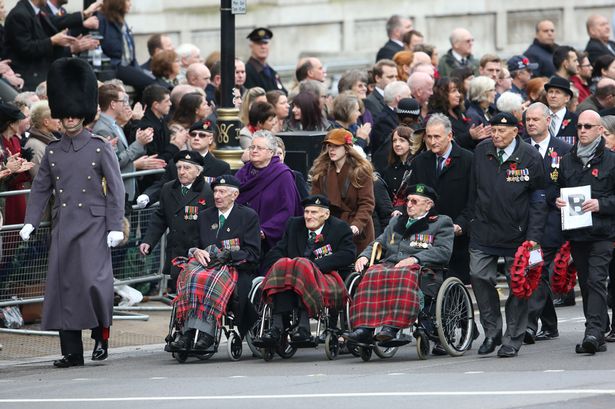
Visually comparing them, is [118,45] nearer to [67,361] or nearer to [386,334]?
[67,361]

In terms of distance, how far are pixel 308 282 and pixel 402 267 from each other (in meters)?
0.81

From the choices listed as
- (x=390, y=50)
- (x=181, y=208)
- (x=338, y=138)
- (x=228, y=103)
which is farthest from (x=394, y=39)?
(x=181, y=208)

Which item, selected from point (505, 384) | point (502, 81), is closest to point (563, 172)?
point (505, 384)

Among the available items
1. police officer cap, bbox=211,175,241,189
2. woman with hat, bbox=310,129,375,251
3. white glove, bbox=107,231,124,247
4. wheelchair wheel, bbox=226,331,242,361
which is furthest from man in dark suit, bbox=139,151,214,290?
woman with hat, bbox=310,129,375,251

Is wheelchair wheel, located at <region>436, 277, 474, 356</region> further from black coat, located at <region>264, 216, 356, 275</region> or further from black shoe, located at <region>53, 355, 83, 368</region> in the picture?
black shoe, located at <region>53, 355, 83, 368</region>

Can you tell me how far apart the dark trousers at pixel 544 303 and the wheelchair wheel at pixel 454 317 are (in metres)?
0.59

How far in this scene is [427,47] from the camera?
24391 mm

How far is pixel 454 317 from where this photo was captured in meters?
16.0

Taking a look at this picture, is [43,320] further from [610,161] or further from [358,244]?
[610,161]

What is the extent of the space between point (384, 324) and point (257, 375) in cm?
125

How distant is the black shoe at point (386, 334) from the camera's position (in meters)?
15.6

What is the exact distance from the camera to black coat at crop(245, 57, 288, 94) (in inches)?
897

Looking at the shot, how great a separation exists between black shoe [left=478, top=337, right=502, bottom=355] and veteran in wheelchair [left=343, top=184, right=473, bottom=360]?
195 mm

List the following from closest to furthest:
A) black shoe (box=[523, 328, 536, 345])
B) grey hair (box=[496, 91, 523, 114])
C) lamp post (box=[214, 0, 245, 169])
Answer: black shoe (box=[523, 328, 536, 345]) → lamp post (box=[214, 0, 245, 169]) → grey hair (box=[496, 91, 523, 114])
